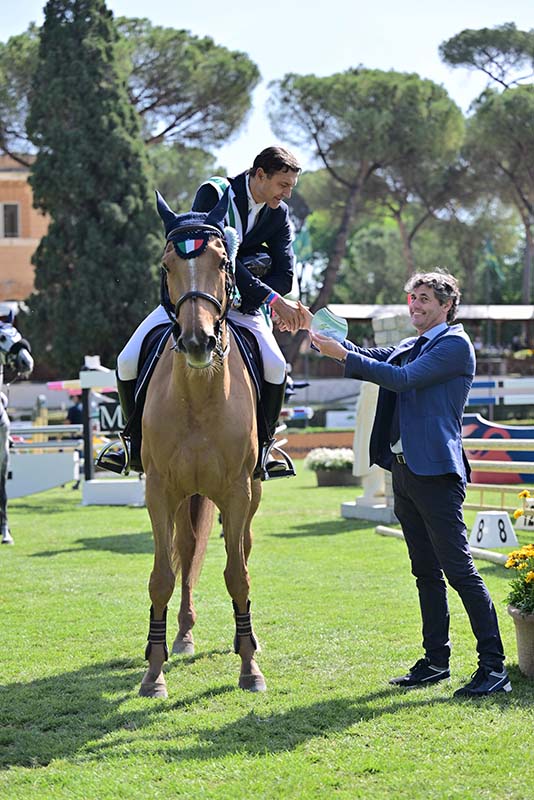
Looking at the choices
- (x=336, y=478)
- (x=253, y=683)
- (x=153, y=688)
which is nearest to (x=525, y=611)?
(x=253, y=683)

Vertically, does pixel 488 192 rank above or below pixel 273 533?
above

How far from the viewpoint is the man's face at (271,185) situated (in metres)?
6.25

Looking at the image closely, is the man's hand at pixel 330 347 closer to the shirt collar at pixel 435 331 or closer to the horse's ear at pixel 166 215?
the shirt collar at pixel 435 331

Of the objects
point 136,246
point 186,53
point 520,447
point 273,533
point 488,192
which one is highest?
point 186,53

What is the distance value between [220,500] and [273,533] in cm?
738

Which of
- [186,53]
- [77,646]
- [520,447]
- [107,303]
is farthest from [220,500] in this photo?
[186,53]

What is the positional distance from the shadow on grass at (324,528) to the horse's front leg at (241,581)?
665cm

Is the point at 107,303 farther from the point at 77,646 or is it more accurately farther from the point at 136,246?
the point at 77,646

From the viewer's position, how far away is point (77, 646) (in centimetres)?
682

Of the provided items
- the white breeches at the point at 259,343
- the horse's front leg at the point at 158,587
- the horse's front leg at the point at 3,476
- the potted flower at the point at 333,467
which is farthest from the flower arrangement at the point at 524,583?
the potted flower at the point at 333,467

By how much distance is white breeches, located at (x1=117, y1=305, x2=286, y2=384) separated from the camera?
20.6 feet

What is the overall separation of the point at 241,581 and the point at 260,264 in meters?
1.99

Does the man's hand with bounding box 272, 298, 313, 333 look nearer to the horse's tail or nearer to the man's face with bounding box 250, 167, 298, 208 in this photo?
the man's face with bounding box 250, 167, 298, 208

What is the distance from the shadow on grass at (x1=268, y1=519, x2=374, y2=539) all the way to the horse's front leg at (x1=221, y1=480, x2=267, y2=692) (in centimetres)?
665
